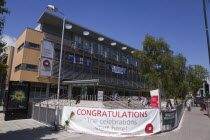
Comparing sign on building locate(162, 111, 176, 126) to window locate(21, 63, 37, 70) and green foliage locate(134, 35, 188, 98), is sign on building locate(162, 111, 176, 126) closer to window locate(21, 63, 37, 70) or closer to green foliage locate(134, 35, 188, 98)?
green foliage locate(134, 35, 188, 98)

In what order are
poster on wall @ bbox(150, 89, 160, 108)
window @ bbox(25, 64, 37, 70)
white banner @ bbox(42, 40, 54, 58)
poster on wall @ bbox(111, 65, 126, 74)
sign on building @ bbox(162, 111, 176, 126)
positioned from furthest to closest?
poster on wall @ bbox(111, 65, 126, 74) → white banner @ bbox(42, 40, 54, 58) → window @ bbox(25, 64, 37, 70) → poster on wall @ bbox(150, 89, 160, 108) → sign on building @ bbox(162, 111, 176, 126)

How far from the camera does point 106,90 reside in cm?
3039

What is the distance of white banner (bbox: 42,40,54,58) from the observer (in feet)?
96.5

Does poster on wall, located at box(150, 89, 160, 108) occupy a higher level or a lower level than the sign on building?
higher

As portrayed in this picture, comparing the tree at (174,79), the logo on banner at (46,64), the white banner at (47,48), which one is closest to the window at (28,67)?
the logo on banner at (46,64)

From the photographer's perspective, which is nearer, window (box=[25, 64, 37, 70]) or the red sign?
the red sign

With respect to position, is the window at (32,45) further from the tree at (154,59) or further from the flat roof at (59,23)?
the tree at (154,59)

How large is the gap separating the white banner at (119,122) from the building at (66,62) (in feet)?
56.9

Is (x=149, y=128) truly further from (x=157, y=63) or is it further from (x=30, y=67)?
(x=30, y=67)

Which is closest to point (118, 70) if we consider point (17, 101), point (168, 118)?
point (17, 101)

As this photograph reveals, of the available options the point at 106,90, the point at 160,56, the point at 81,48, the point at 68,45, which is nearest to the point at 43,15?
the point at 68,45

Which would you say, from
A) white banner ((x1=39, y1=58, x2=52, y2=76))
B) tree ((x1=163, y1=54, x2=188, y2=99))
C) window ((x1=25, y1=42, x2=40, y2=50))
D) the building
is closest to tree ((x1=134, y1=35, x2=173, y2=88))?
tree ((x1=163, y1=54, x2=188, y2=99))

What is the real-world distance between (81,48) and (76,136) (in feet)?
94.8

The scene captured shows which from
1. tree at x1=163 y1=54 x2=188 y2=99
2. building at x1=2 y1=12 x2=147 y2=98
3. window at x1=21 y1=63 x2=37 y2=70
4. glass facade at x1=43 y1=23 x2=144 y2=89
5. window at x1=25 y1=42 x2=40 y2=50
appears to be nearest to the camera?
tree at x1=163 y1=54 x2=188 y2=99
